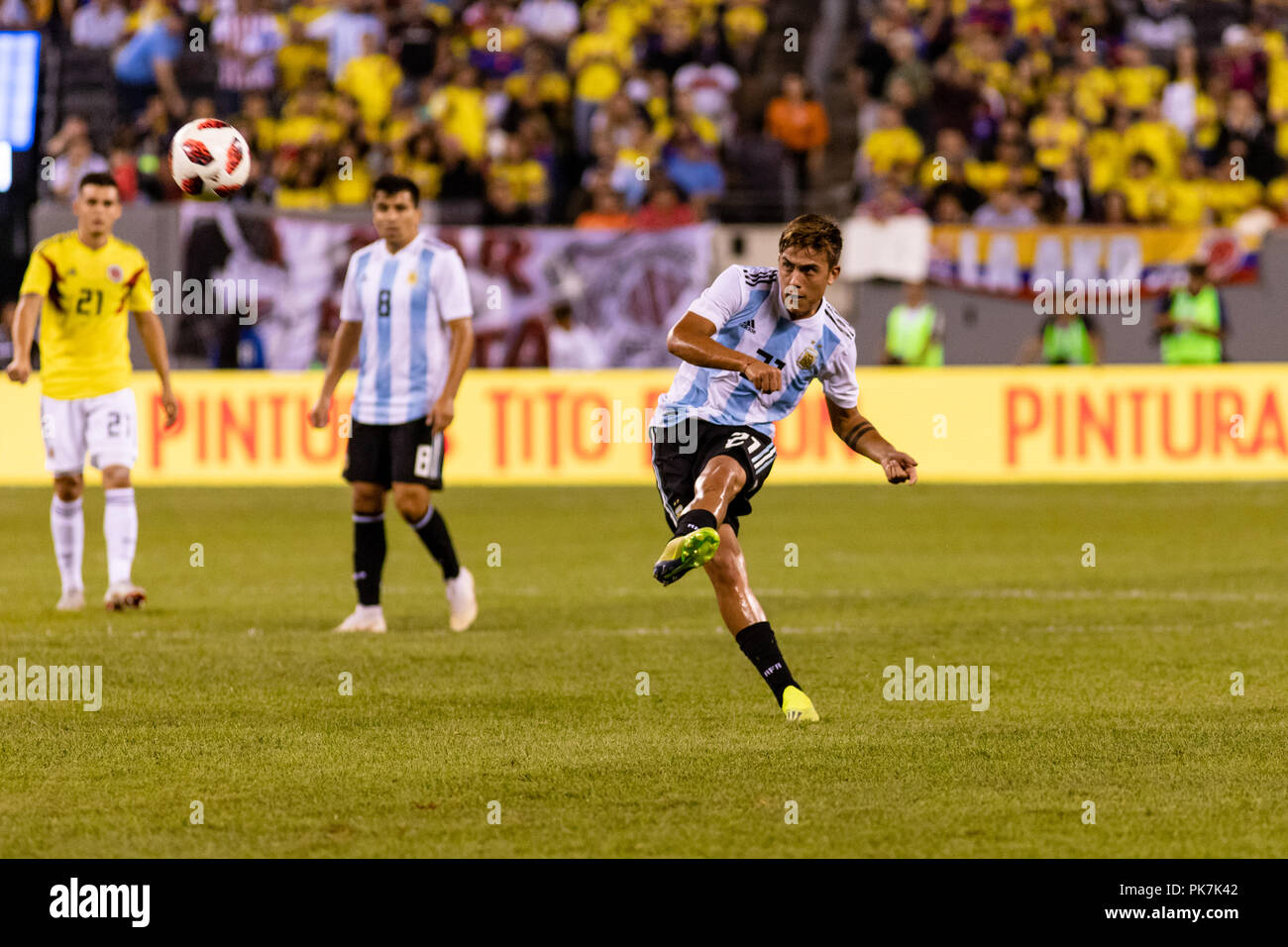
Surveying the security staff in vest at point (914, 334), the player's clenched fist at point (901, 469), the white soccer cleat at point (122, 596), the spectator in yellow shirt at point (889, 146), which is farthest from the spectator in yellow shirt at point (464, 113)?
the player's clenched fist at point (901, 469)

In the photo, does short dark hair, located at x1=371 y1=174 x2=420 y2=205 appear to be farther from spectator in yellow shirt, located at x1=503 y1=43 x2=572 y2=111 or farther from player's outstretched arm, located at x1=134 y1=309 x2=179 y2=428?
spectator in yellow shirt, located at x1=503 y1=43 x2=572 y2=111

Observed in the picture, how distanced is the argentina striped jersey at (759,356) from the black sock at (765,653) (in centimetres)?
76

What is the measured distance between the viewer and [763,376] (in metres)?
6.93

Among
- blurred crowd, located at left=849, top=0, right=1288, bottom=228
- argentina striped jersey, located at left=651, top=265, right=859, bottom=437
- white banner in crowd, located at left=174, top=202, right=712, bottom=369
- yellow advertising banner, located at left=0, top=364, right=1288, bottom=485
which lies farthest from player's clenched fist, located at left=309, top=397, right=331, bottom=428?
blurred crowd, located at left=849, top=0, right=1288, bottom=228

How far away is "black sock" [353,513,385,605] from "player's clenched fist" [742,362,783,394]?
12.6 feet

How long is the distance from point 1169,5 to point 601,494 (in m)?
11.5

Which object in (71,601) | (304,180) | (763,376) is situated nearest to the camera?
(763,376)

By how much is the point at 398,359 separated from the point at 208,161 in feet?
4.69

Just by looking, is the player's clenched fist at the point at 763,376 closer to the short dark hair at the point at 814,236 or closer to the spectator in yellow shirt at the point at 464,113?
the short dark hair at the point at 814,236

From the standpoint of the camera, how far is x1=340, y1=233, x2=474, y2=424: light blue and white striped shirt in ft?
33.6

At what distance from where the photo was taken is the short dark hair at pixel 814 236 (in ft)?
23.9

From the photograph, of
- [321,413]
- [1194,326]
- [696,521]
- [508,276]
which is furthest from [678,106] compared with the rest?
[696,521]

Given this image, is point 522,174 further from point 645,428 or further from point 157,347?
point 157,347
